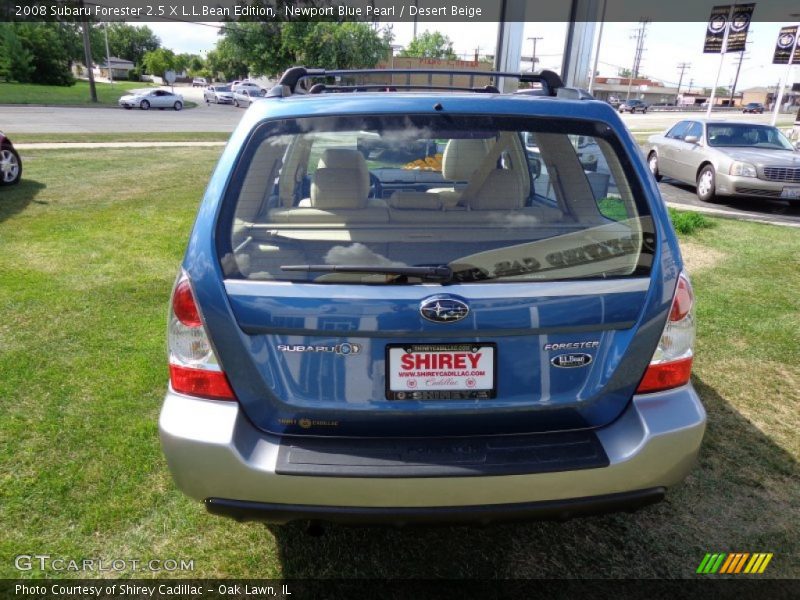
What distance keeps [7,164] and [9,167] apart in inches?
2.2

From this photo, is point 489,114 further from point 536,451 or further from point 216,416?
point 216,416

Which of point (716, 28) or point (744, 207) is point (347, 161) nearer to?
point (744, 207)

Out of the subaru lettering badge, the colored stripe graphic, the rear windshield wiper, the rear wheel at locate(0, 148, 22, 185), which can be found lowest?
the colored stripe graphic

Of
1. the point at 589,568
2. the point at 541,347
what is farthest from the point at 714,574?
the point at 541,347

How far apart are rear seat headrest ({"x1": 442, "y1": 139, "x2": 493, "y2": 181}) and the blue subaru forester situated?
1.98 feet

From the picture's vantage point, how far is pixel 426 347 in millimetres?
1889

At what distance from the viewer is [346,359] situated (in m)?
1.89

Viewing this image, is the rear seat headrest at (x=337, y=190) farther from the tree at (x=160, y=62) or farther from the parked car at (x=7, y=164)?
the tree at (x=160, y=62)

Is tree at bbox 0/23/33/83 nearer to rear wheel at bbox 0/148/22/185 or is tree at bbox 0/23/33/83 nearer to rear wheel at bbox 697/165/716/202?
rear wheel at bbox 0/148/22/185

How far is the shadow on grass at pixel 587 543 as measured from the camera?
2395mm

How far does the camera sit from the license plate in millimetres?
1892

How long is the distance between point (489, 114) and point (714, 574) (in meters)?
2.04

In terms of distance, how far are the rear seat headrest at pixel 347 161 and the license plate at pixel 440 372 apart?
2.65 feet

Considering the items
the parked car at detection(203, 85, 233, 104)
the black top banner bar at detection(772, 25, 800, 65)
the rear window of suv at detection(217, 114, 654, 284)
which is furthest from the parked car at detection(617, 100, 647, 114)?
the rear window of suv at detection(217, 114, 654, 284)
